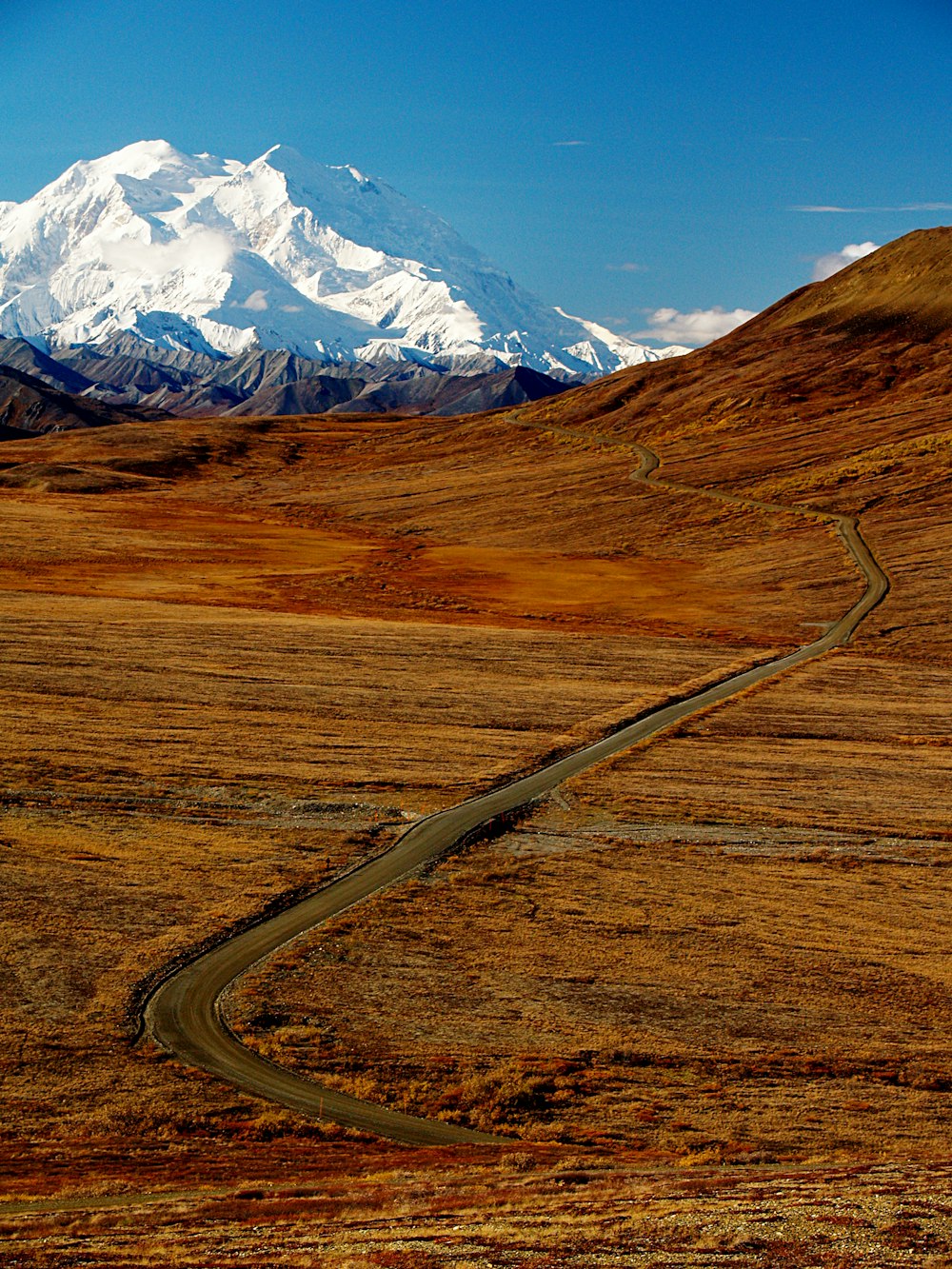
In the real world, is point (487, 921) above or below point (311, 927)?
below

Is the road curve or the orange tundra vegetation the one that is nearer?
the orange tundra vegetation

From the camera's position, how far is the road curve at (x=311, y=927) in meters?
25.1

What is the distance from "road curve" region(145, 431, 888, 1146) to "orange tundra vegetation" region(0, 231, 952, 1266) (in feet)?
1.98

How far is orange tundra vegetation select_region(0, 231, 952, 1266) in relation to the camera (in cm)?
2056

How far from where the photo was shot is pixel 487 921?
33656 mm

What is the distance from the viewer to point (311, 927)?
32.8 meters

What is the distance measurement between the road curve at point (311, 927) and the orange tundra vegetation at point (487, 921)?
0.60m

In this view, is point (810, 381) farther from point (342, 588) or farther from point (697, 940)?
point (697, 940)

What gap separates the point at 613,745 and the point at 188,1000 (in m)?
25.3

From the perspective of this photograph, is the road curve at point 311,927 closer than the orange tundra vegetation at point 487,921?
No

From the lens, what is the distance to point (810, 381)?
157125 mm

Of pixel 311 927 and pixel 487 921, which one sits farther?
pixel 487 921

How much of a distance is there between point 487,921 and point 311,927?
5345 mm

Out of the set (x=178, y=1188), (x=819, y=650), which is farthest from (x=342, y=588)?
(x=178, y=1188)
